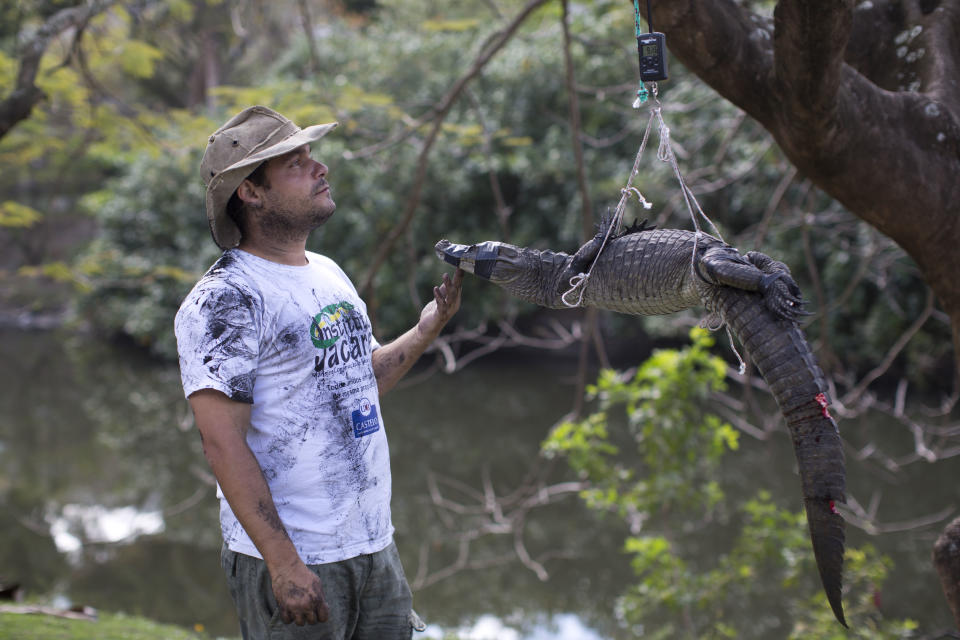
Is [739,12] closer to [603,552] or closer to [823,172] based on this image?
[823,172]

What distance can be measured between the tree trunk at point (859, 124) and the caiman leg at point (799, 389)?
2.82 ft

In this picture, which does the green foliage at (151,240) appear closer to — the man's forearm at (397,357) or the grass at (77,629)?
the grass at (77,629)

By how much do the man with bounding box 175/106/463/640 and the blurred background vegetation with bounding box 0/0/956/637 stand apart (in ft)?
6.31

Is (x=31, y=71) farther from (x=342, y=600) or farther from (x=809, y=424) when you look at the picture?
(x=809, y=424)

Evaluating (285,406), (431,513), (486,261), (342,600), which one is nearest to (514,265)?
(486,261)

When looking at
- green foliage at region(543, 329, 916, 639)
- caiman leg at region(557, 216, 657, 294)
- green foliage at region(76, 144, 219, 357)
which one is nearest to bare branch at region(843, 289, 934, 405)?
green foliage at region(543, 329, 916, 639)

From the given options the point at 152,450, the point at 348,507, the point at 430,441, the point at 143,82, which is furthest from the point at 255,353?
the point at 143,82

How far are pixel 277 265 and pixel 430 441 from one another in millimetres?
8752

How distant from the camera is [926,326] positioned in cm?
941

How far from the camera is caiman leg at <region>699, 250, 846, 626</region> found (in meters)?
1.49

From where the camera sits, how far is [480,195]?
12953 mm

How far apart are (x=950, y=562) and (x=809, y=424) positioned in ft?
3.98

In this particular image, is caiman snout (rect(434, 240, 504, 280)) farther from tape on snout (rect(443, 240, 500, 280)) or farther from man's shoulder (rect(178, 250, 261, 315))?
man's shoulder (rect(178, 250, 261, 315))

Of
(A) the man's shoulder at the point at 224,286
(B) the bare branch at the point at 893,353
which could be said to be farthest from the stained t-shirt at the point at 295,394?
(B) the bare branch at the point at 893,353
